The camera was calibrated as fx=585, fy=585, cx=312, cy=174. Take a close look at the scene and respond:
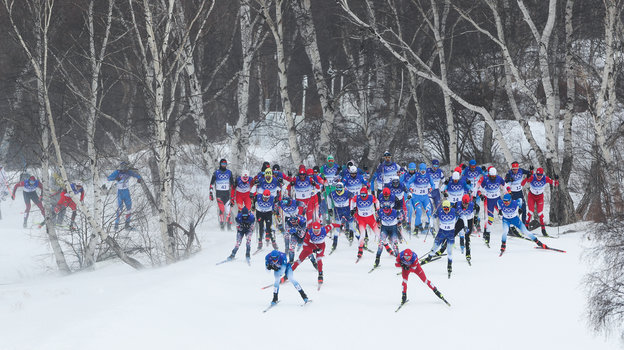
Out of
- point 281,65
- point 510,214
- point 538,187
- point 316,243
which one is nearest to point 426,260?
point 510,214

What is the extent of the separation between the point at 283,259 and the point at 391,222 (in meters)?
3.66

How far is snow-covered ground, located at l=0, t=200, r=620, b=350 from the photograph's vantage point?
1052 centimetres

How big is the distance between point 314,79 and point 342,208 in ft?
30.2

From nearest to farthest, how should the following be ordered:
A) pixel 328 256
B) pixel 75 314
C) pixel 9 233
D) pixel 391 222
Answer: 1. pixel 75 314
2. pixel 391 222
3. pixel 328 256
4. pixel 9 233

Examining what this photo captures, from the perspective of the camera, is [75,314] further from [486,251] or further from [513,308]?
[486,251]

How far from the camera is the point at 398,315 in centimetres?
1149

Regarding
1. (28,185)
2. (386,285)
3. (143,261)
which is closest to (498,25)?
(386,285)

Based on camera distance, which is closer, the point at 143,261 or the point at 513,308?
the point at 513,308

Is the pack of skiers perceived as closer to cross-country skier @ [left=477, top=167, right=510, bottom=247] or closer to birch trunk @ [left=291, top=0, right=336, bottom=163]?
cross-country skier @ [left=477, top=167, right=510, bottom=247]

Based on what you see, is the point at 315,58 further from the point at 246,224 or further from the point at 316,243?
the point at 316,243

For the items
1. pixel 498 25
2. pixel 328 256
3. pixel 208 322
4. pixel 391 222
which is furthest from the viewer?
pixel 498 25

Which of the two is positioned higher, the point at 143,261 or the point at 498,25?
the point at 498,25

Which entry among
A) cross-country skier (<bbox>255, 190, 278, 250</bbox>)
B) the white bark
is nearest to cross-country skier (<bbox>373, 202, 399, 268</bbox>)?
cross-country skier (<bbox>255, 190, 278, 250</bbox>)

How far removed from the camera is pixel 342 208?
656 inches
